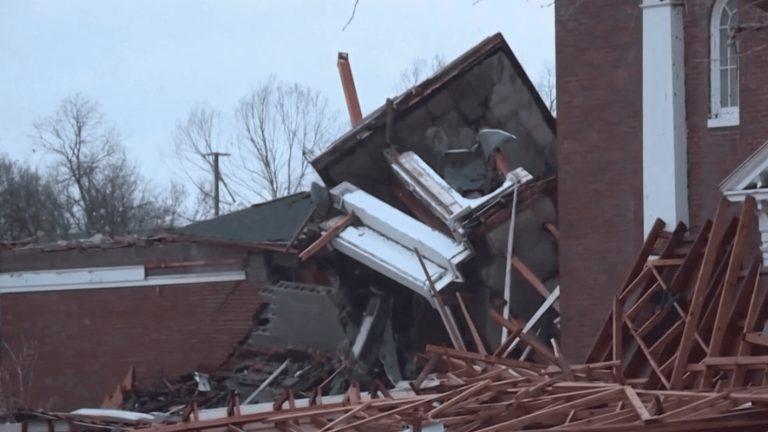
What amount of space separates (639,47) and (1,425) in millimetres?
10706

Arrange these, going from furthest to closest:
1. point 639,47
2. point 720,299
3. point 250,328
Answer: point 250,328, point 639,47, point 720,299

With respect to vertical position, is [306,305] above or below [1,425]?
above

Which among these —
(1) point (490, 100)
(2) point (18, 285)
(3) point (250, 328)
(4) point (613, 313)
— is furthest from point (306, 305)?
(4) point (613, 313)

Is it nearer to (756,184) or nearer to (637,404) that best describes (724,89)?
(756,184)

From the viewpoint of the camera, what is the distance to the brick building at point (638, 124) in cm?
1406

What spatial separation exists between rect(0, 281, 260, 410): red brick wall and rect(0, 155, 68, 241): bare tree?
19.8m

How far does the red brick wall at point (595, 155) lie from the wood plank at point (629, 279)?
2.29 ft

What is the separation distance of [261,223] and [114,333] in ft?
12.4

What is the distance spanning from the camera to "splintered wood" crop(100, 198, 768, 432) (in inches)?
378

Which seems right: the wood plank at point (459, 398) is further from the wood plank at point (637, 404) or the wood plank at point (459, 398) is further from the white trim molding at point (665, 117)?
the white trim molding at point (665, 117)

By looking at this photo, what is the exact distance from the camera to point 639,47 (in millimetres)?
14688

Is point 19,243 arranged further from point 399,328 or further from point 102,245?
point 399,328

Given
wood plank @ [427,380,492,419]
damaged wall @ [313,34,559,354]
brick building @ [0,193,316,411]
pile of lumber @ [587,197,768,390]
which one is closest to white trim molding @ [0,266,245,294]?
brick building @ [0,193,316,411]

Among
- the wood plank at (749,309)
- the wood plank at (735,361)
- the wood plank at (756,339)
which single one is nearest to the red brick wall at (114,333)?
the wood plank at (749,309)
